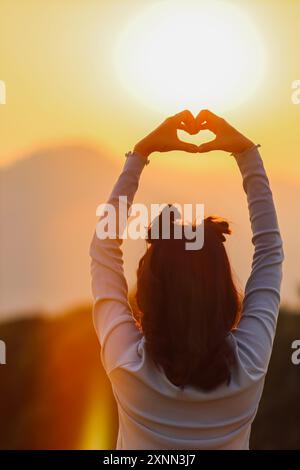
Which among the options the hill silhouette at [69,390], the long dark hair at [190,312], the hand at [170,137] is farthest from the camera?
the hill silhouette at [69,390]

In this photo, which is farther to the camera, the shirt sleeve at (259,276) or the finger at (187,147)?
the finger at (187,147)

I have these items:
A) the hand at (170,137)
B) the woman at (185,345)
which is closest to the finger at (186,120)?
the hand at (170,137)

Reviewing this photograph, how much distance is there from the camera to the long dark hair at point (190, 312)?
118cm

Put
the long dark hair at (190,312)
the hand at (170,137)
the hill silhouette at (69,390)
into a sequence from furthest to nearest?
the hill silhouette at (69,390) → the hand at (170,137) → the long dark hair at (190,312)

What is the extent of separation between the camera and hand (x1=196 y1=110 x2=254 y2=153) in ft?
4.50

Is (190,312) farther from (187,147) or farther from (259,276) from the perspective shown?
(187,147)

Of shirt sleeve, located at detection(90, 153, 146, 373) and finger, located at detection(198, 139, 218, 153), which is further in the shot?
finger, located at detection(198, 139, 218, 153)

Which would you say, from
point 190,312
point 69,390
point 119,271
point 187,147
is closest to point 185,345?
point 190,312

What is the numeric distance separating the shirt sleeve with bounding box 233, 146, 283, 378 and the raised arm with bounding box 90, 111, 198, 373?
122 millimetres

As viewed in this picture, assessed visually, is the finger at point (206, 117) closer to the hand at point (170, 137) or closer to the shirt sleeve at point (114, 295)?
the hand at point (170, 137)

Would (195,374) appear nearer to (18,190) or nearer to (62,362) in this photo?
(62,362)

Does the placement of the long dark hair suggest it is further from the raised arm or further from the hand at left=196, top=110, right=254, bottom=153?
the hand at left=196, top=110, right=254, bottom=153

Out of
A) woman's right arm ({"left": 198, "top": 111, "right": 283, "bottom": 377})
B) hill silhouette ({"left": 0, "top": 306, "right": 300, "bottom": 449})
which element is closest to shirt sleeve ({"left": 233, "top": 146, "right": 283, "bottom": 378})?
woman's right arm ({"left": 198, "top": 111, "right": 283, "bottom": 377})

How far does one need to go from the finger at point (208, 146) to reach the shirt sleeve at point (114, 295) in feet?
0.40
